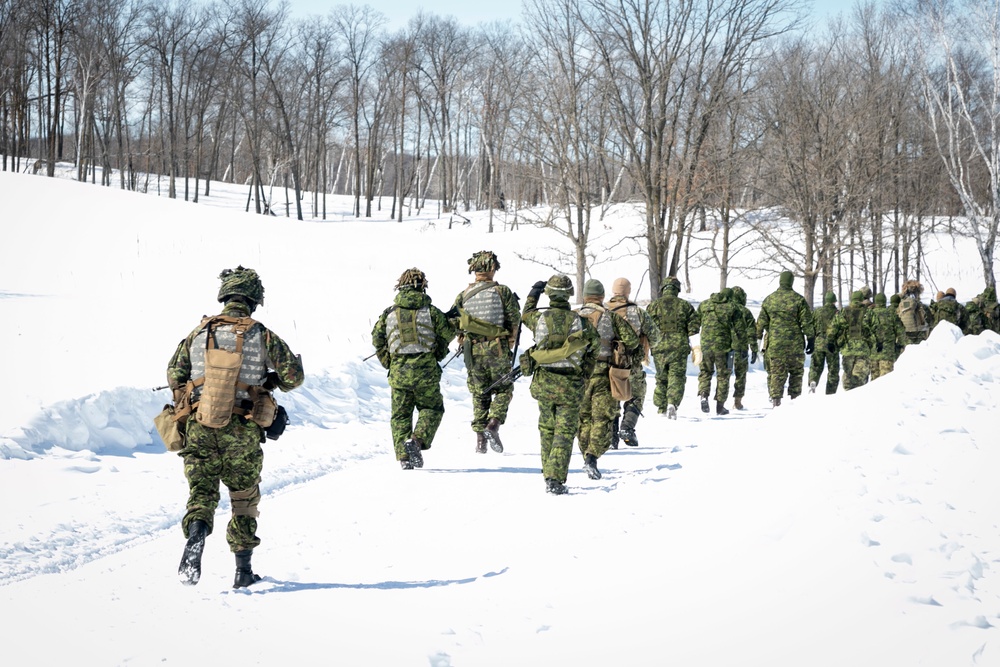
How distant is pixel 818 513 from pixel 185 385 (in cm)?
389

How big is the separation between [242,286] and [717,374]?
10039 millimetres

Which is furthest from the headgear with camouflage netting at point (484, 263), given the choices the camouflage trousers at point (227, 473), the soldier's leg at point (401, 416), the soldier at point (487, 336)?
the camouflage trousers at point (227, 473)

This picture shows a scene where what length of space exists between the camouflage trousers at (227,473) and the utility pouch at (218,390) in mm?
98

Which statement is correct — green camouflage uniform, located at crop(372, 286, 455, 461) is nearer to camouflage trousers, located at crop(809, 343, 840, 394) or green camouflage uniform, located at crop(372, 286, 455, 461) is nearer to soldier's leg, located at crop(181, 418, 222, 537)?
soldier's leg, located at crop(181, 418, 222, 537)

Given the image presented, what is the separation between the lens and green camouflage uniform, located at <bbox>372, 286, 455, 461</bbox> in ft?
27.7

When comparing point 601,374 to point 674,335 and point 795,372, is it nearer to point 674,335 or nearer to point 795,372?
point 674,335

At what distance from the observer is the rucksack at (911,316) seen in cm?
1611

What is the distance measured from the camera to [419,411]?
8.48m

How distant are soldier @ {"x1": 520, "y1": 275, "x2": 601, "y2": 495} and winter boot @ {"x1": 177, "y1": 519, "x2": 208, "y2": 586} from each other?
3.15 meters

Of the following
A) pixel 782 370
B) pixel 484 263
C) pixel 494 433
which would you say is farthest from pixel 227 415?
pixel 782 370

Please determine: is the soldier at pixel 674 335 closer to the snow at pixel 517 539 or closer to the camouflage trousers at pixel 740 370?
the snow at pixel 517 539

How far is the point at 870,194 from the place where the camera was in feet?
83.9

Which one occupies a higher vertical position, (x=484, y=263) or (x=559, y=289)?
(x=484, y=263)

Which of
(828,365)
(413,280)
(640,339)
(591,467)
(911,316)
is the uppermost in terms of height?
(413,280)
